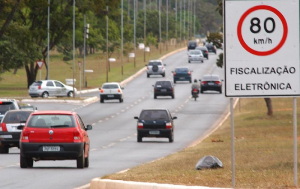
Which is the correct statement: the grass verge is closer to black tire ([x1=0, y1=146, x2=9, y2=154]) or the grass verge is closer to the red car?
the red car

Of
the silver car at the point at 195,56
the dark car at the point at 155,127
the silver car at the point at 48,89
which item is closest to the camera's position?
the dark car at the point at 155,127

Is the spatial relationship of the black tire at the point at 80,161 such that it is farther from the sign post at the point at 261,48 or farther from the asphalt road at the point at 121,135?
the sign post at the point at 261,48

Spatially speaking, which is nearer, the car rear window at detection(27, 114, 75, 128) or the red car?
the red car

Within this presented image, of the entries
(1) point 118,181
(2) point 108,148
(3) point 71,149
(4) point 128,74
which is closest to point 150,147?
→ (2) point 108,148

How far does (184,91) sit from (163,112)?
1543 inches

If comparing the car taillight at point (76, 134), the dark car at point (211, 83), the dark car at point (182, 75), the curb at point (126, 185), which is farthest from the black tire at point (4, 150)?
the dark car at point (182, 75)

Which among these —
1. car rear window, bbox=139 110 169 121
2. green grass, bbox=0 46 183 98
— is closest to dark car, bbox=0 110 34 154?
car rear window, bbox=139 110 169 121

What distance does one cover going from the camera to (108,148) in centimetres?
3553

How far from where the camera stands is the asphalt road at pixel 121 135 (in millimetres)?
19839

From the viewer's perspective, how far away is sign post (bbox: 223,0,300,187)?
1280 centimetres

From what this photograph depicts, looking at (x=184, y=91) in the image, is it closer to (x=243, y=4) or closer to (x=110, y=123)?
(x=110, y=123)

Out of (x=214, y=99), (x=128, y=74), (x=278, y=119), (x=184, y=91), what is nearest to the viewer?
(x=278, y=119)

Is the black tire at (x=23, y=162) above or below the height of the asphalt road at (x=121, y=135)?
above

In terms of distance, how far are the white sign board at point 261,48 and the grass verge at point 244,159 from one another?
1.82 metres
